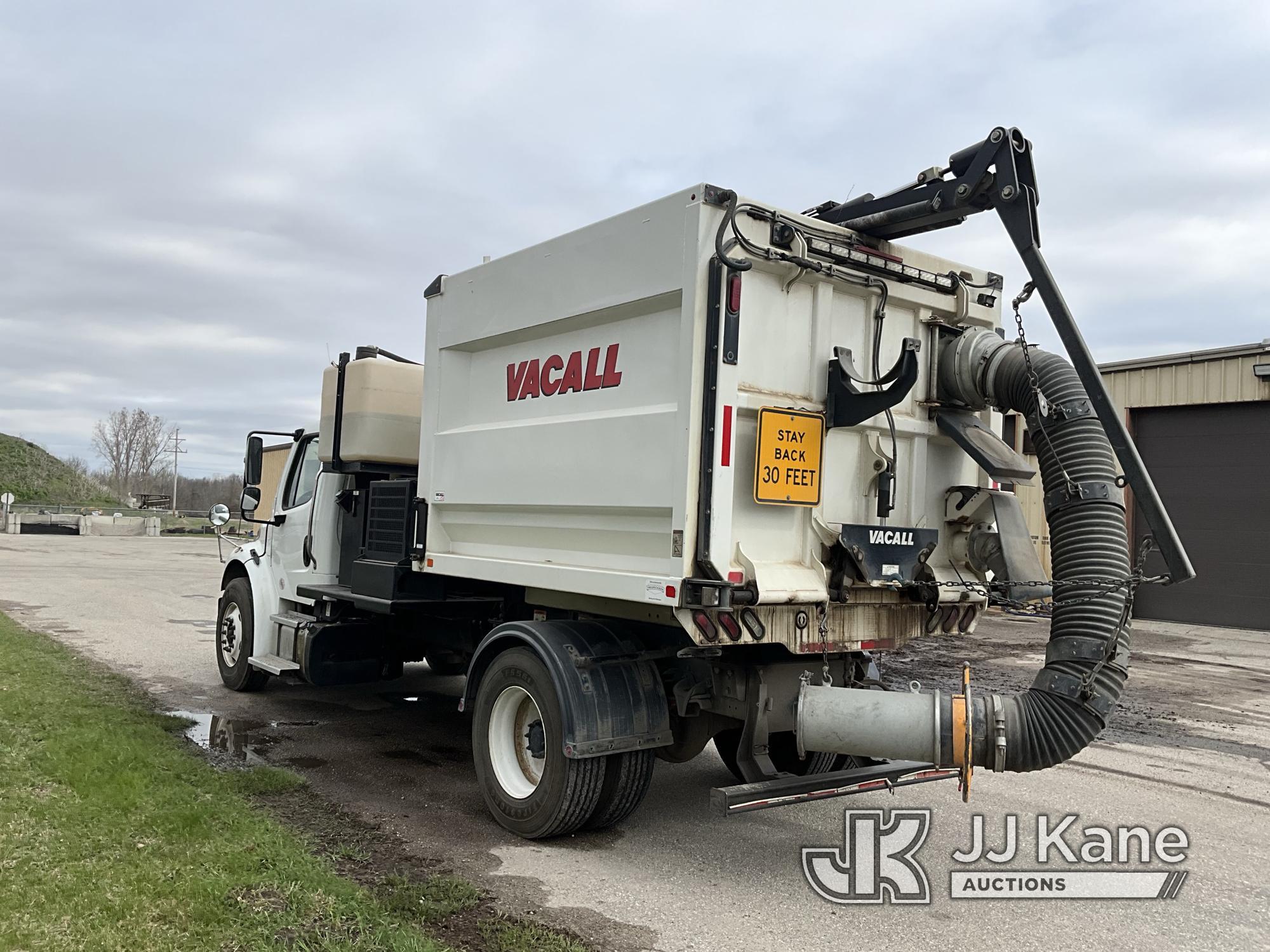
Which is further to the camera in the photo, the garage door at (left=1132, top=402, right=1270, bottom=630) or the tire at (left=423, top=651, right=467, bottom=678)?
the garage door at (left=1132, top=402, right=1270, bottom=630)

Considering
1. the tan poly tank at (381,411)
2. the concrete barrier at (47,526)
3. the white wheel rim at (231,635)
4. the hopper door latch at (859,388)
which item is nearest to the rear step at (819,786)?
the hopper door latch at (859,388)

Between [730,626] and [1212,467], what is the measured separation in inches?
578

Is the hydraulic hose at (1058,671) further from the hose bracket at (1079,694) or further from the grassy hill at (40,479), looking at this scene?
the grassy hill at (40,479)

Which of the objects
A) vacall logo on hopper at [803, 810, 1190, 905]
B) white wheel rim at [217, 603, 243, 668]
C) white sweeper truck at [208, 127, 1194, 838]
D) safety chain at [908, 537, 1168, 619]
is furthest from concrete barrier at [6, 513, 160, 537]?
safety chain at [908, 537, 1168, 619]

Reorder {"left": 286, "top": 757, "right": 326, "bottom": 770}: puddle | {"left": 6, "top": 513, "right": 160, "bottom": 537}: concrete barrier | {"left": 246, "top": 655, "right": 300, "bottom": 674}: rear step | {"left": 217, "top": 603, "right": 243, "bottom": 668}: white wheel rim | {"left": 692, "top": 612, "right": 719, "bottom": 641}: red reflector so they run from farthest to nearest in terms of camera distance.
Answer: {"left": 6, "top": 513, "right": 160, "bottom": 537}: concrete barrier → {"left": 217, "top": 603, "right": 243, "bottom": 668}: white wheel rim → {"left": 246, "top": 655, "right": 300, "bottom": 674}: rear step → {"left": 286, "top": 757, "right": 326, "bottom": 770}: puddle → {"left": 692, "top": 612, "right": 719, "bottom": 641}: red reflector

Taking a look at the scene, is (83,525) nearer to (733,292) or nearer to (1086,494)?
(733,292)

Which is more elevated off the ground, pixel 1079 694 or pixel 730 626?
pixel 730 626

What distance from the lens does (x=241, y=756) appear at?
6.65m

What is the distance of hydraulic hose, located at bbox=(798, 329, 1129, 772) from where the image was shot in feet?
14.1

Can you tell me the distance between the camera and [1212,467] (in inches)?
632

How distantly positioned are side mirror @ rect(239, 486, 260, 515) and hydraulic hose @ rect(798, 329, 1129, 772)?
5.78 meters

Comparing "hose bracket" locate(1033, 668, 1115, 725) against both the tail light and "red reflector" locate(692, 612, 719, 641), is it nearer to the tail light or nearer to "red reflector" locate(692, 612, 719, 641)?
"red reflector" locate(692, 612, 719, 641)

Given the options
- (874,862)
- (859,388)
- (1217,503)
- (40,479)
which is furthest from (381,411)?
(40,479)

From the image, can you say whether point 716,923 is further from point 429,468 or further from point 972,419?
point 429,468
